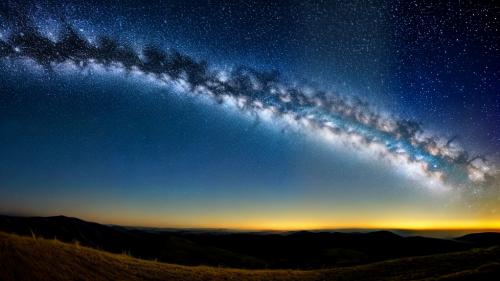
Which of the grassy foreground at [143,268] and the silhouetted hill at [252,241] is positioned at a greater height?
the grassy foreground at [143,268]

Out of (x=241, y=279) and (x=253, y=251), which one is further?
(x=253, y=251)

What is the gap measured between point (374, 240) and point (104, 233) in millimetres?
130867

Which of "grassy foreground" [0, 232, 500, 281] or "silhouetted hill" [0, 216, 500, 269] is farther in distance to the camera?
"silhouetted hill" [0, 216, 500, 269]

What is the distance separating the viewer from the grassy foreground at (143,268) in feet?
46.3

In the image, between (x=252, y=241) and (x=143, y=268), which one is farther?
(x=252, y=241)

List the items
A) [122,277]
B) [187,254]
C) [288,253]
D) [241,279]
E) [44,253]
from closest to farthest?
1. [44,253]
2. [122,277]
3. [241,279]
4. [187,254]
5. [288,253]

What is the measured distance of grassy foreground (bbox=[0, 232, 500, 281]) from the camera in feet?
46.3

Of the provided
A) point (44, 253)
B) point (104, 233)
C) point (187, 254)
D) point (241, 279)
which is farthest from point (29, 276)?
point (104, 233)

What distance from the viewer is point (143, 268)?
68.1 feet

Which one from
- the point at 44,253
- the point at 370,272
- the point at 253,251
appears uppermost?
the point at 44,253

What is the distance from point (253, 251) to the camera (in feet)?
534

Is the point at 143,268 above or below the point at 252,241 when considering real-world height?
above

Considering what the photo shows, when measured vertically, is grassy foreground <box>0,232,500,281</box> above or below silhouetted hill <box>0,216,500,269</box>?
above

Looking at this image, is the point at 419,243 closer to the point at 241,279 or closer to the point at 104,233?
the point at 104,233
